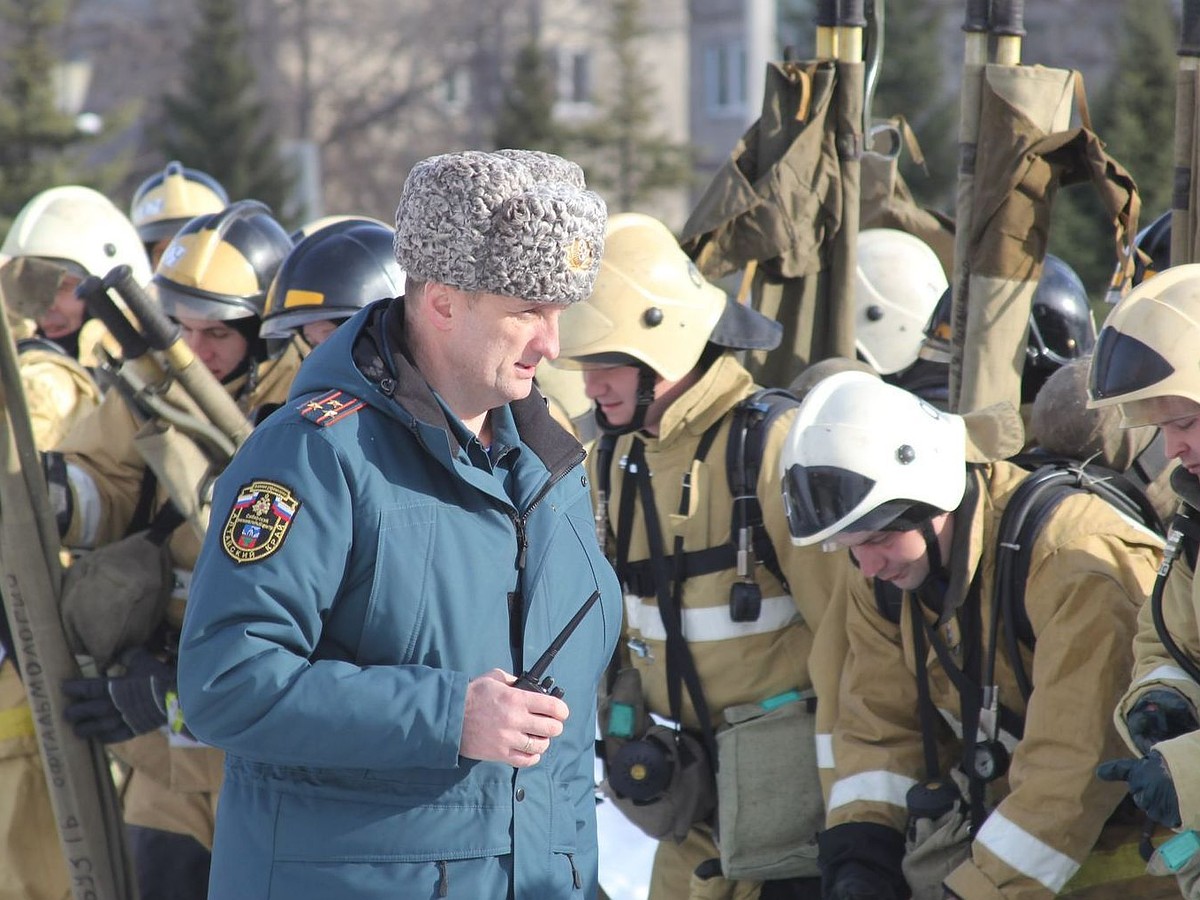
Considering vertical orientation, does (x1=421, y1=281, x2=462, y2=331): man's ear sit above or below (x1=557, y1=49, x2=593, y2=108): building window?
above

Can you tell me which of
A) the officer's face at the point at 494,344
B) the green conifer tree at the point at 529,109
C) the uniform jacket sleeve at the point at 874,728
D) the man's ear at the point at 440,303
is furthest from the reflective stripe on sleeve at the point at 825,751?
the green conifer tree at the point at 529,109

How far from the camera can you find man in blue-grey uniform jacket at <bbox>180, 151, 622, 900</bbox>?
239 cm

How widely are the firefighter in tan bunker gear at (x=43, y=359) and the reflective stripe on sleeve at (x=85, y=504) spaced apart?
280mm

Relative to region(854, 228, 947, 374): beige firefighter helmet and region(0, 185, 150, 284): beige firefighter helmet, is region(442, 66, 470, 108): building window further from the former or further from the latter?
region(854, 228, 947, 374): beige firefighter helmet

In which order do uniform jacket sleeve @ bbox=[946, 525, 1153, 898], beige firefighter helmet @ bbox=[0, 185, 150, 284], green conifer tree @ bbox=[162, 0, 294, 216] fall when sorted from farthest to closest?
green conifer tree @ bbox=[162, 0, 294, 216] → beige firefighter helmet @ bbox=[0, 185, 150, 284] → uniform jacket sleeve @ bbox=[946, 525, 1153, 898]

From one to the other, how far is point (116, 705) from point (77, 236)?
10.00 ft

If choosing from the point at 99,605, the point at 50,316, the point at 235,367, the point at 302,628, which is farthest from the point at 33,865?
the point at 302,628

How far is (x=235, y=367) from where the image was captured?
5168 mm

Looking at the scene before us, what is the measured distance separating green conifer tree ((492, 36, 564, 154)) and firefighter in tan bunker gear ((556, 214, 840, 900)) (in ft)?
74.1

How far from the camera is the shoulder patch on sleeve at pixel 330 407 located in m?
2.50

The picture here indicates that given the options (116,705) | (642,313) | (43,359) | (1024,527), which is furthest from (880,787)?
(43,359)

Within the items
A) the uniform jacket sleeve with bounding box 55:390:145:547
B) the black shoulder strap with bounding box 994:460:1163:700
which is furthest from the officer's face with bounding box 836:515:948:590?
the uniform jacket sleeve with bounding box 55:390:145:547

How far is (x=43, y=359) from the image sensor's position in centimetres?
564

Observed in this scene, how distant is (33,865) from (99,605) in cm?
100
